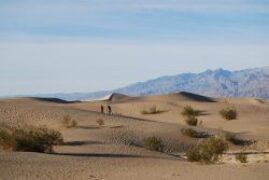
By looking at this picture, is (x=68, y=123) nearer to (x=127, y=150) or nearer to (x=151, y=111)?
(x=127, y=150)

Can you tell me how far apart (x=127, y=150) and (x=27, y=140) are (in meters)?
5.86

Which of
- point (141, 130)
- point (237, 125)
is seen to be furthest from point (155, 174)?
point (237, 125)

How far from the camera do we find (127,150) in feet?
106

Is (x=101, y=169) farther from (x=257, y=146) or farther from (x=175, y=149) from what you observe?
(x=257, y=146)

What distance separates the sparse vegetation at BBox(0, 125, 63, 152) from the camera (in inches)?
1108

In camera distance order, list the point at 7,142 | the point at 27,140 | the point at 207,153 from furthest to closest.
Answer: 1. the point at 207,153
2. the point at 27,140
3. the point at 7,142

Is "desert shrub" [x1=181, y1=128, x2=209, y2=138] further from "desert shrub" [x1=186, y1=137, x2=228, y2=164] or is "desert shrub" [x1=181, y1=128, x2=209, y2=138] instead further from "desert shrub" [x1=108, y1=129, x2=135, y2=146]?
"desert shrub" [x1=186, y1=137, x2=228, y2=164]

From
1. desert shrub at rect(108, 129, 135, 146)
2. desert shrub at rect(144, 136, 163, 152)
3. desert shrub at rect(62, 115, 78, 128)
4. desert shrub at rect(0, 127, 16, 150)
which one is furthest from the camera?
desert shrub at rect(62, 115, 78, 128)

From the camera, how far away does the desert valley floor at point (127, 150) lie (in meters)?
22.6

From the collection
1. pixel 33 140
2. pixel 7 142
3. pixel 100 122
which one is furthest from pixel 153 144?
pixel 7 142

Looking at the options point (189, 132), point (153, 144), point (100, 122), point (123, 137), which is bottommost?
point (153, 144)

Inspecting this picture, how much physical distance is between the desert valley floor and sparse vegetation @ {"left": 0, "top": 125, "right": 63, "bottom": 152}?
0.70 m

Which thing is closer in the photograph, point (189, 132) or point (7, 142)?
point (7, 142)

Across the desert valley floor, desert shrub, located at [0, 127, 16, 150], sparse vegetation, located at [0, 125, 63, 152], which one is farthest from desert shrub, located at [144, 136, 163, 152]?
desert shrub, located at [0, 127, 16, 150]
